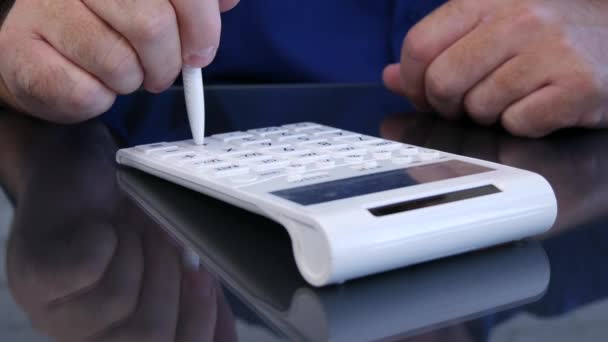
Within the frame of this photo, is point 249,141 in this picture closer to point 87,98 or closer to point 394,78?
point 87,98

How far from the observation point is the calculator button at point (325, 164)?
1.51 ft

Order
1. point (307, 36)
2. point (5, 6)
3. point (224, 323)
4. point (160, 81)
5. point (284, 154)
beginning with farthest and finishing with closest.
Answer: point (307, 36)
point (5, 6)
point (160, 81)
point (284, 154)
point (224, 323)

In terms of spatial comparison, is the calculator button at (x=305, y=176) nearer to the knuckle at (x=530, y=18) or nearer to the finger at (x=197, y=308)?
the finger at (x=197, y=308)

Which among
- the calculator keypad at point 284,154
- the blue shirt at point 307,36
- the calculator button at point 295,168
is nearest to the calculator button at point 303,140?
the calculator keypad at point 284,154

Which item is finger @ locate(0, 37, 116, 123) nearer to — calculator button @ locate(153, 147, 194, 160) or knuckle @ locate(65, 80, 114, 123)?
knuckle @ locate(65, 80, 114, 123)

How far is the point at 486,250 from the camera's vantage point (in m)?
0.40

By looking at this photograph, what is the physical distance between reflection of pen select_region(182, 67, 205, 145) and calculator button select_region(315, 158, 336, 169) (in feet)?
0.50

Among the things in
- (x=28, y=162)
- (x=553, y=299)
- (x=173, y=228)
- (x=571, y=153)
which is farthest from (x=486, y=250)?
(x=28, y=162)

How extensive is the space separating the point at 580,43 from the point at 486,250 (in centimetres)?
45

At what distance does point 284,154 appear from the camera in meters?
0.52

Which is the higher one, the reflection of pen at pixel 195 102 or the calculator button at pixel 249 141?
the reflection of pen at pixel 195 102

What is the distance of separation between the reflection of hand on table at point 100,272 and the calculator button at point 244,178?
51mm

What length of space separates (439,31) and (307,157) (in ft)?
1.12

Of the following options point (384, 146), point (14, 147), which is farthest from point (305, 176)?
point (14, 147)
